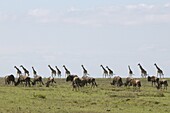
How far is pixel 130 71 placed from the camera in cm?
7700

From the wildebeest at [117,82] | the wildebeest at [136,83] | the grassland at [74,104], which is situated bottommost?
the grassland at [74,104]

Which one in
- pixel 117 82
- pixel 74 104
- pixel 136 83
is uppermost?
pixel 117 82

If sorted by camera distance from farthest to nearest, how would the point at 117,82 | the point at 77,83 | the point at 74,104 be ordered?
the point at 117,82
the point at 77,83
the point at 74,104

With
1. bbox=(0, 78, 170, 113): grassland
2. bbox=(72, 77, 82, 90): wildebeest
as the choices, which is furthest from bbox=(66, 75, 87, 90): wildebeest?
bbox=(0, 78, 170, 113): grassland

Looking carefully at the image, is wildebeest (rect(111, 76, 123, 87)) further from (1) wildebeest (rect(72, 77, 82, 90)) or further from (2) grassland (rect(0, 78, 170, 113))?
(2) grassland (rect(0, 78, 170, 113))

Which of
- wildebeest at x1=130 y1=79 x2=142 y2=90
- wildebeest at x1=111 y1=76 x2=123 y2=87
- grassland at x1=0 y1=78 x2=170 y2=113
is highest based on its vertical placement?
wildebeest at x1=111 y1=76 x2=123 y2=87

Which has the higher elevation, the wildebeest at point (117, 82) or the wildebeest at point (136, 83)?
the wildebeest at point (117, 82)

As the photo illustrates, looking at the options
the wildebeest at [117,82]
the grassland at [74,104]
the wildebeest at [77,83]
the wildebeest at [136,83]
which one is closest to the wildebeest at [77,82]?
the wildebeest at [77,83]

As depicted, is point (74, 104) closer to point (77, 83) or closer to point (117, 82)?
point (77, 83)

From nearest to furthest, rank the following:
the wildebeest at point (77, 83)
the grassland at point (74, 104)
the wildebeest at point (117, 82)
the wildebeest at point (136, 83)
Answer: the grassland at point (74, 104)
the wildebeest at point (77, 83)
the wildebeest at point (136, 83)
the wildebeest at point (117, 82)

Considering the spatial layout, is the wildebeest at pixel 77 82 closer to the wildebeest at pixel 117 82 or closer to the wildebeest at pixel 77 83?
the wildebeest at pixel 77 83

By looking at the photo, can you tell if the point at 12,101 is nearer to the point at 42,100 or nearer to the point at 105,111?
the point at 42,100

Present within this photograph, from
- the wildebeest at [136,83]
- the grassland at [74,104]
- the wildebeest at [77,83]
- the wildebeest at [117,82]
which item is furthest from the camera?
the wildebeest at [117,82]

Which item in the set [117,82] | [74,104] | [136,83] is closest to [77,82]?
[136,83]
